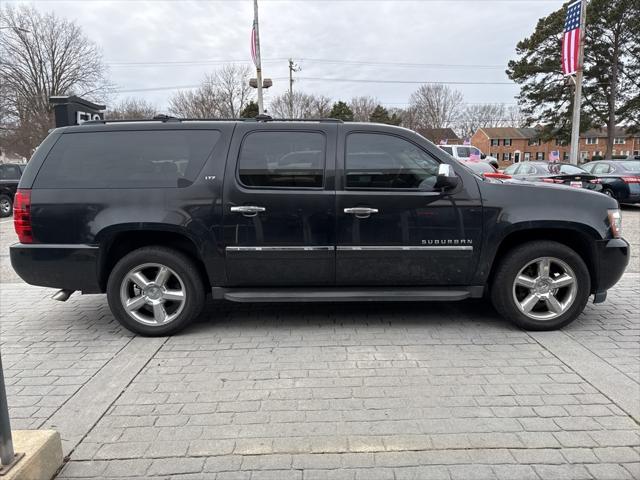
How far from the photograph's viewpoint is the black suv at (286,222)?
4.13m

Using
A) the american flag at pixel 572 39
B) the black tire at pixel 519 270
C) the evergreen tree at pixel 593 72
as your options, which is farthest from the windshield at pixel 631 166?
the evergreen tree at pixel 593 72

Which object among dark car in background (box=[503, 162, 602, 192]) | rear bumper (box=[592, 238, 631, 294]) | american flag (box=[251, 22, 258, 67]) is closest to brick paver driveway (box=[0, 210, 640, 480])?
rear bumper (box=[592, 238, 631, 294])

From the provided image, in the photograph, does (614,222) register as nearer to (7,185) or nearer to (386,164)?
(386,164)

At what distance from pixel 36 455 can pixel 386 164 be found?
132 inches

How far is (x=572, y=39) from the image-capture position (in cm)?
1741

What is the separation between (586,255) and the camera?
443 centimetres

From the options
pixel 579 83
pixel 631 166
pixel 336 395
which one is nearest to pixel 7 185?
pixel 336 395

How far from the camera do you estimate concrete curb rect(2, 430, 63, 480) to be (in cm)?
213

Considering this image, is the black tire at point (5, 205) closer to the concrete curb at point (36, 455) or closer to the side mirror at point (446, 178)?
the concrete curb at point (36, 455)

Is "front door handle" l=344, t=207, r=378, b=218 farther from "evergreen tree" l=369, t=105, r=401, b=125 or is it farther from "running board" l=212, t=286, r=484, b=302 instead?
"evergreen tree" l=369, t=105, r=401, b=125

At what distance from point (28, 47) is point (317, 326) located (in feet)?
148

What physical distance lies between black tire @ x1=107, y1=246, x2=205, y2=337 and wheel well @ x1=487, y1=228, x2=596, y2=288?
9.32ft

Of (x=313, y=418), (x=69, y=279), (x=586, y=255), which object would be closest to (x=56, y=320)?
(x=69, y=279)

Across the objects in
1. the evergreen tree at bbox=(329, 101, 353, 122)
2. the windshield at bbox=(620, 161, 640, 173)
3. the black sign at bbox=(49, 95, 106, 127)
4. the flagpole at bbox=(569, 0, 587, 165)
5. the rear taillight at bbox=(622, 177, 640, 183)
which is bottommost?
the rear taillight at bbox=(622, 177, 640, 183)
